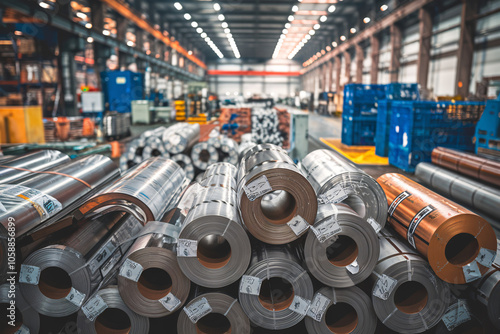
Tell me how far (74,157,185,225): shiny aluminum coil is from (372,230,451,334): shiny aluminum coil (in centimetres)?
175

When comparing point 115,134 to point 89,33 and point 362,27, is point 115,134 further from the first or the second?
point 362,27

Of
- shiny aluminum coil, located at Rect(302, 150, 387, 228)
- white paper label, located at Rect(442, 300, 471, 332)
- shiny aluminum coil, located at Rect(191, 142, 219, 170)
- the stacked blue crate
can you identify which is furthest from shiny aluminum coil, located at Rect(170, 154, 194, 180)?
the stacked blue crate

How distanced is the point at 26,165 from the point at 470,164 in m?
5.02

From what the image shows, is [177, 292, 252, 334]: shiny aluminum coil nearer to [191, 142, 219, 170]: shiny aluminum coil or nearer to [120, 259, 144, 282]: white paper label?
[120, 259, 144, 282]: white paper label

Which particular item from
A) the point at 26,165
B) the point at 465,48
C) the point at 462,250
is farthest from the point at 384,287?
the point at 465,48

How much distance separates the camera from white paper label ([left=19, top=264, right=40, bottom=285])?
84.0 inches

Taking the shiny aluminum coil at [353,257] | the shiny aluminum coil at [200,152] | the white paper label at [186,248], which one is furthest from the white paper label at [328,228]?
the shiny aluminum coil at [200,152]

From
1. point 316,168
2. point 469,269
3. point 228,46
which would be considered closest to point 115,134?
point 316,168

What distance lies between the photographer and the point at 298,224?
2.04m

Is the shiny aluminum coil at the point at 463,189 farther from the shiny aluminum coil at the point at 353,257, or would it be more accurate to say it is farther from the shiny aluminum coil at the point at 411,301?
the shiny aluminum coil at the point at 353,257

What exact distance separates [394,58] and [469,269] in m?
16.9

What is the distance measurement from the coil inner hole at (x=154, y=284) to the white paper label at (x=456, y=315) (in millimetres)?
1854

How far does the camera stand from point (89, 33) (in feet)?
41.4

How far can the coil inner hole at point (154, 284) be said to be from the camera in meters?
2.11
